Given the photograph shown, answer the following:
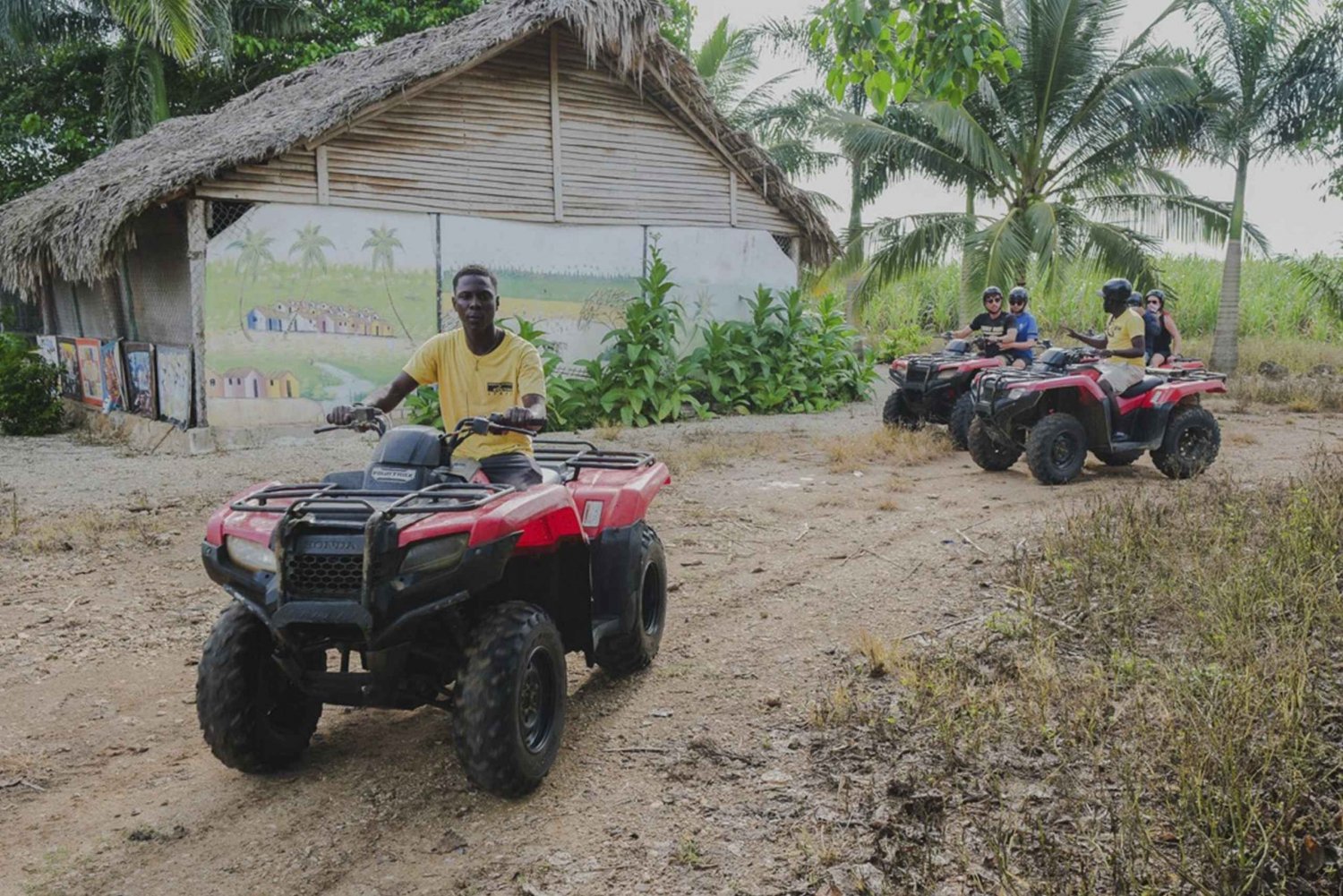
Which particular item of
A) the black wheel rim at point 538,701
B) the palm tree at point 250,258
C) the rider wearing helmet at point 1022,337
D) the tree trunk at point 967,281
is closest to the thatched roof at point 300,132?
the palm tree at point 250,258

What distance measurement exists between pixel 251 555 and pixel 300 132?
8.96 m

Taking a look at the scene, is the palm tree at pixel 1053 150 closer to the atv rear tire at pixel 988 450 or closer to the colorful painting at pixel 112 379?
the atv rear tire at pixel 988 450

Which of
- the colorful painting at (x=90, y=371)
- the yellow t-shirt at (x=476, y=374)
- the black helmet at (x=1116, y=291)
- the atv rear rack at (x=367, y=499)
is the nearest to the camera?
the atv rear rack at (x=367, y=499)

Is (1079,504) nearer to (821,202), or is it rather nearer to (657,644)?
(657,644)

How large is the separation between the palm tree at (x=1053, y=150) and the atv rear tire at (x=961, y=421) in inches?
311

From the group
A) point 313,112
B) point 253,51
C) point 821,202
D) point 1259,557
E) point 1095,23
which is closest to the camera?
point 1259,557

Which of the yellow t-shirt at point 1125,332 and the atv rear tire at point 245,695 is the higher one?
the yellow t-shirt at point 1125,332

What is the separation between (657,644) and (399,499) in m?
1.90

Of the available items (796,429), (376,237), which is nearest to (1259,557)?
(796,429)

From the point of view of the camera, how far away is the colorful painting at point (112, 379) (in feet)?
44.5

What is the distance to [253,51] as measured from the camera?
22547 millimetres

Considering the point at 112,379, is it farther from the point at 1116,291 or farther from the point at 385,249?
the point at 1116,291

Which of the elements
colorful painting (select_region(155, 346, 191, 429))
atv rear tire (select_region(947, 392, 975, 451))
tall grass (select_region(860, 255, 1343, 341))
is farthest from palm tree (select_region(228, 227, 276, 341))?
tall grass (select_region(860, 255, 1343, 341))

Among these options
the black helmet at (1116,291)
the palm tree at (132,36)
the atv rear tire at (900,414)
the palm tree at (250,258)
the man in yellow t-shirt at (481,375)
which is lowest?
the atv rear tire at (900,414)
